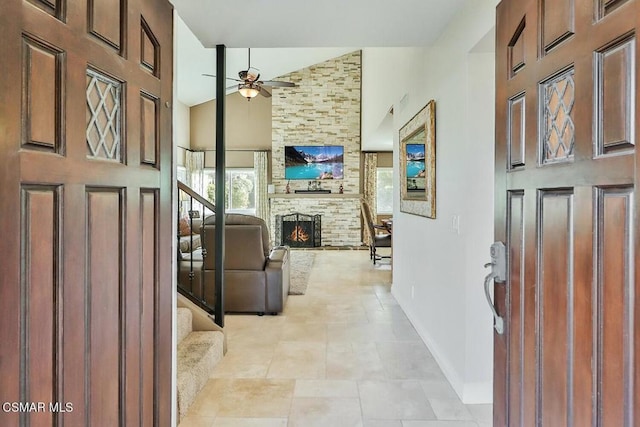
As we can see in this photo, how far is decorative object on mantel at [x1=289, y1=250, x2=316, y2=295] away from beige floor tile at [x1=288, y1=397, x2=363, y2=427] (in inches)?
110

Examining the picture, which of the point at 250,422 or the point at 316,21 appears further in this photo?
the point at 316,21

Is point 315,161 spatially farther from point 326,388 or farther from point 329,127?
point 326,388

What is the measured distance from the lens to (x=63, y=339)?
0.88m

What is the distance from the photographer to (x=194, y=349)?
8.93ft

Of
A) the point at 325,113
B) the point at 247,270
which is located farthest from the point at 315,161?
the point at 247,270

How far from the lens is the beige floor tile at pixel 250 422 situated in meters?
2.15

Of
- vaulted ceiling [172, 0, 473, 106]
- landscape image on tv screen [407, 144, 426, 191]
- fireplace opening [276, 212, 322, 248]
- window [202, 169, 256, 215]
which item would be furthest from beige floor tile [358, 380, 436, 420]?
window [202, 169, 256, 215]

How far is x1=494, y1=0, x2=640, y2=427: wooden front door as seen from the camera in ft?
2.58

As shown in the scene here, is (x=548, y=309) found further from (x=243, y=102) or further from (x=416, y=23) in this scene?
(x=243, y=102)

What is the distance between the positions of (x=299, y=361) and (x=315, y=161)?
7606 millimetres

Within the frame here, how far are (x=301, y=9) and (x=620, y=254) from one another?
234 cm

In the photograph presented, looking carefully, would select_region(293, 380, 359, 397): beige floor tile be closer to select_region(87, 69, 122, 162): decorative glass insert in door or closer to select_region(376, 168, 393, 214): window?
select_region(87, 69, 122, 162): decorative glass insert in door

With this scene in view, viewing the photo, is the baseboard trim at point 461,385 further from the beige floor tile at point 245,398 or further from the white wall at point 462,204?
the beige floor tile at point 245,398

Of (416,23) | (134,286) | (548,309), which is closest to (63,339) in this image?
(134,286)
